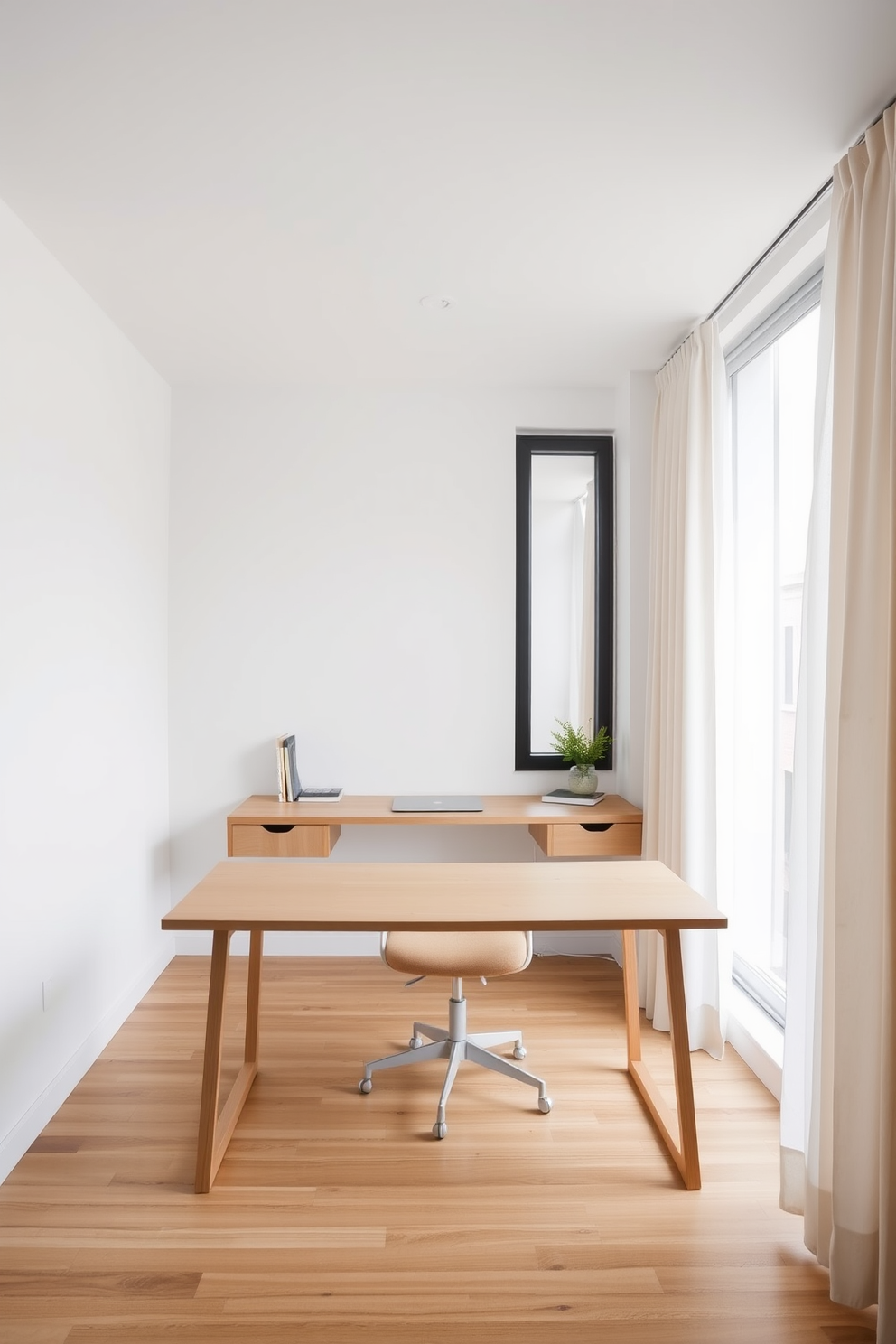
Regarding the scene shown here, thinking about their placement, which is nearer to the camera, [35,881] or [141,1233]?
[141,1233]

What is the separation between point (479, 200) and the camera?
225 centimetres

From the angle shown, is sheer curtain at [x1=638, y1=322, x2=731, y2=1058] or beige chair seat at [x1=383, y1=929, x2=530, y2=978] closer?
beige chair seat at [x1=383, y1=929, x2=530, y2=978]

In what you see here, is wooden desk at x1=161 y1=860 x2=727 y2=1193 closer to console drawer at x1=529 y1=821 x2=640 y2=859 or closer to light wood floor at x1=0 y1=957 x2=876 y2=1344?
light wood floor at x1=0 y1=957 x2=876 y2=1344

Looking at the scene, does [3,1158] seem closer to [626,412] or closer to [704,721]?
[704,721]

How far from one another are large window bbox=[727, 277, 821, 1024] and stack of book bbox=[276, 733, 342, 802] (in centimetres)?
169

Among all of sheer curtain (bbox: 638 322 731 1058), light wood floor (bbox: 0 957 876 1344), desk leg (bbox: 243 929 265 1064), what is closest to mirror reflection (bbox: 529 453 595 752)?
sheer curtain (bbox: 638 322 731 1058)

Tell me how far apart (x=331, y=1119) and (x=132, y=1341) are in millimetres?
849

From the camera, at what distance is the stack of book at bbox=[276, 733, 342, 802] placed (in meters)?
3.58

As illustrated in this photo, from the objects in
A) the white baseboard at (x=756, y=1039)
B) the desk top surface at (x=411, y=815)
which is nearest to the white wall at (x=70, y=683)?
the desk top surface at (x=411, y=815)

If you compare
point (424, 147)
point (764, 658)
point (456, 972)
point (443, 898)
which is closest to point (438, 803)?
point (456, 972)

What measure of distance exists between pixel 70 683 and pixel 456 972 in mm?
1518

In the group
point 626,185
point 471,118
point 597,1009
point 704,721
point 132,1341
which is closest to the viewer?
point 132,1341

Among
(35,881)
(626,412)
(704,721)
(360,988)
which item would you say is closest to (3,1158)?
(35,881)

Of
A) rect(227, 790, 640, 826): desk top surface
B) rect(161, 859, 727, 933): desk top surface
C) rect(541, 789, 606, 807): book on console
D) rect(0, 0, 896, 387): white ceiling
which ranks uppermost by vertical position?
rect(0, 0, 896, 387): white ceiling
